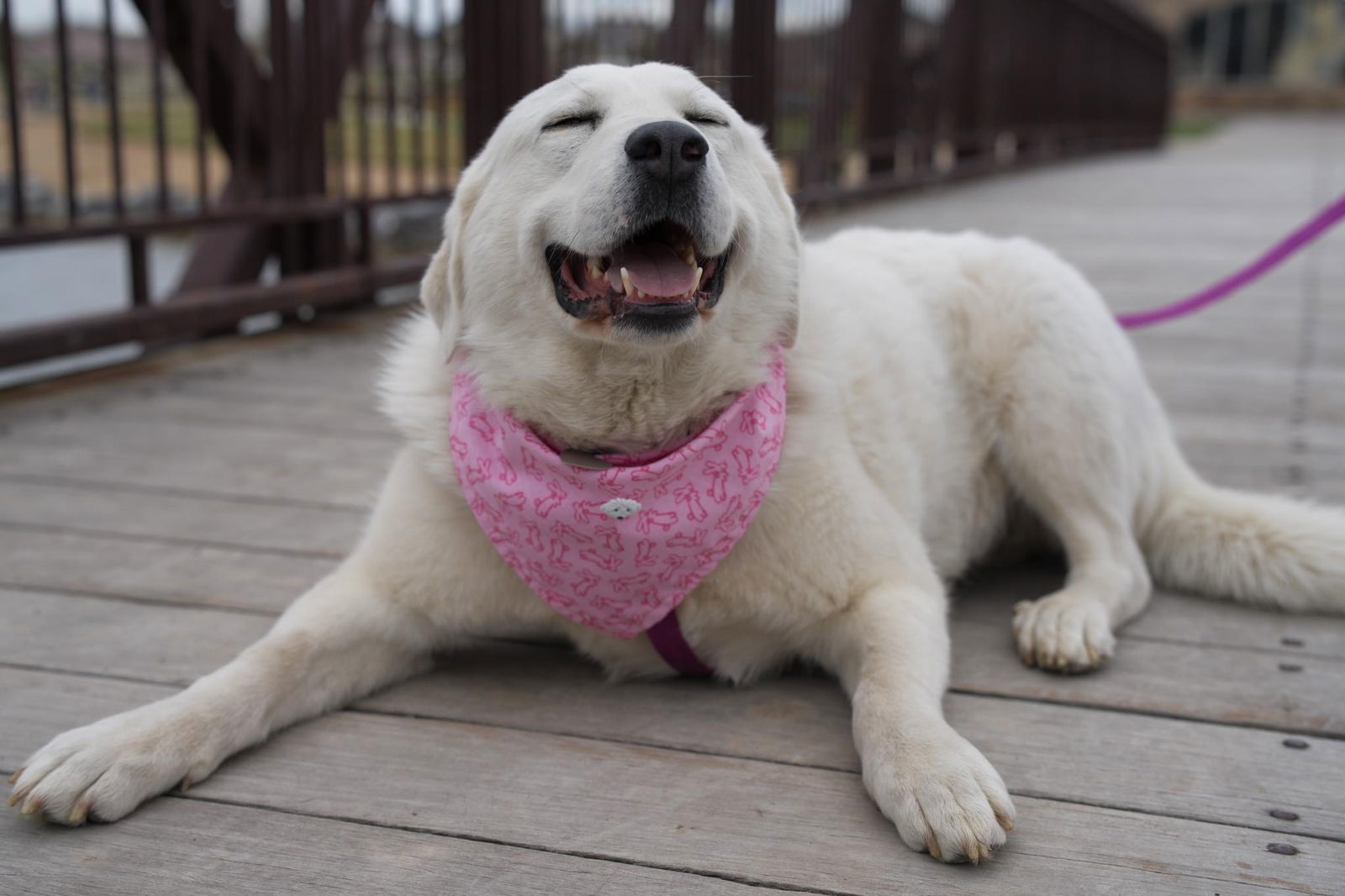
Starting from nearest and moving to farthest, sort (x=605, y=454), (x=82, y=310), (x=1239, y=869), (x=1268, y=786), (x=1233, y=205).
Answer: (x=1239, y=869) < (x=1268, y=786) < (x=605, y=454) < (x=82, y=310) < (x=1233, y=205)

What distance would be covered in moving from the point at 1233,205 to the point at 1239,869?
987cm

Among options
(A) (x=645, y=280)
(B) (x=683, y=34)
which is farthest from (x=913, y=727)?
(B) (x=683, y=34)

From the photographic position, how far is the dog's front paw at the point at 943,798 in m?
1.55

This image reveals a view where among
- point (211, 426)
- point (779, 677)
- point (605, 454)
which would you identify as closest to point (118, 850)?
point (605, 454)

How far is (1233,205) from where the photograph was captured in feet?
33.3

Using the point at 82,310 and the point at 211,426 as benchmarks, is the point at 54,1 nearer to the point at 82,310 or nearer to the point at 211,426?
the point at 82,310

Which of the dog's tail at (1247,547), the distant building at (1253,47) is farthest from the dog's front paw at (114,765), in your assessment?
the distant building at (1253,47)

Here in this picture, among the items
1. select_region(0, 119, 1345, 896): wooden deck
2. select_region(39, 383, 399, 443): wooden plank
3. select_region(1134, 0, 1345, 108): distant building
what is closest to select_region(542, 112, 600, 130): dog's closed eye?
select_region(0, 119, 1345, 896): wooden deck

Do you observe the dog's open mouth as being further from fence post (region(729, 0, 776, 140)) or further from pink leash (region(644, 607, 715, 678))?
fence post (region(729, 0, 776, 140))

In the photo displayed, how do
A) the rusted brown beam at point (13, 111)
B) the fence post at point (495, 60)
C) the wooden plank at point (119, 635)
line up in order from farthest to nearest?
1. the fence post at point (495, 60)
2. the rusted brown beam at point (13, 111)
3. the wooden plank at point (119, 635)

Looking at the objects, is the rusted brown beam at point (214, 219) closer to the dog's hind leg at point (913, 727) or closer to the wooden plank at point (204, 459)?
the wooden plank at point (204, 459)

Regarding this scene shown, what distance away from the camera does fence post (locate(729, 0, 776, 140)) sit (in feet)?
23.5

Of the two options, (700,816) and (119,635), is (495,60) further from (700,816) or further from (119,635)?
(700,816)

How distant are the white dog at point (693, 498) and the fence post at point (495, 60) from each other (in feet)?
10.9
